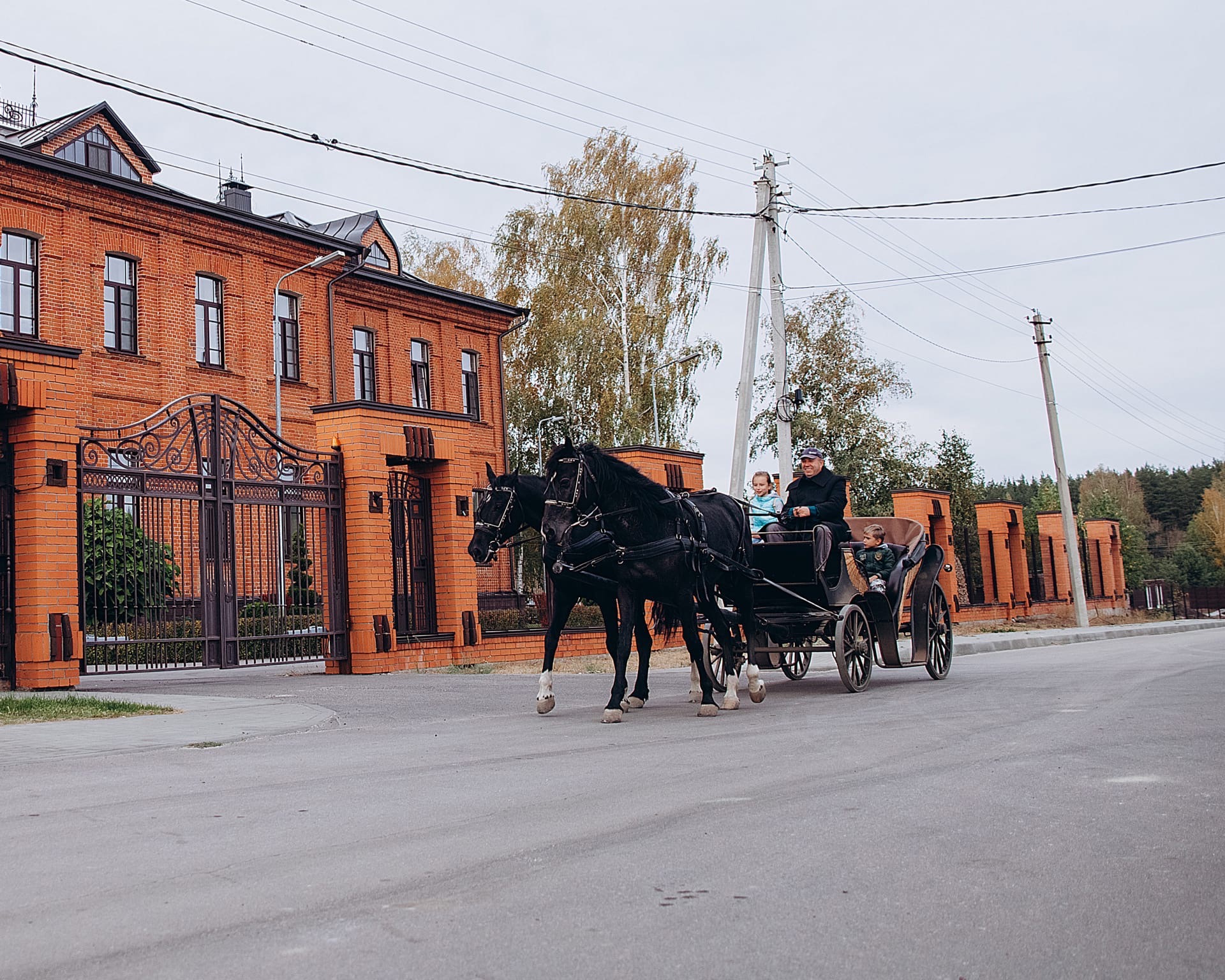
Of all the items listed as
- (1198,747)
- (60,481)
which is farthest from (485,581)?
(1198,747)

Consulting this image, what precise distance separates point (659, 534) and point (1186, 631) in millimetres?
28824

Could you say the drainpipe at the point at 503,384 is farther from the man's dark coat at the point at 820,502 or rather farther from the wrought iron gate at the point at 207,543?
the man's dark coat at the point at 820,502

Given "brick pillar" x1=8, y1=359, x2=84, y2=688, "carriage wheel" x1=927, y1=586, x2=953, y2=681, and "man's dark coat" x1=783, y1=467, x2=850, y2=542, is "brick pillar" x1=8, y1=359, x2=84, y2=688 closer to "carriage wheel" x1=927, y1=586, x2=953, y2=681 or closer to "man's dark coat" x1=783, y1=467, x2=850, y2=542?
"man's dark coat" x1=783, y1=467, x2=850, y2=542

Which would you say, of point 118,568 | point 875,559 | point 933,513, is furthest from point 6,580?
point 933,513

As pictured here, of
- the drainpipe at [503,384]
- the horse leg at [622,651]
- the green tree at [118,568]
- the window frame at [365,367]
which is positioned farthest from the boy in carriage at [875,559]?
the drainpipe at [503,384]

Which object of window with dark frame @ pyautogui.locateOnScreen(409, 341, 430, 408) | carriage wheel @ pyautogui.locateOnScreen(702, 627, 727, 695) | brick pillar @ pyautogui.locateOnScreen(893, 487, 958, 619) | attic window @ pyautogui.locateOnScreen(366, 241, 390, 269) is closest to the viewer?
carriage wheel @ pyautogui.locateOnScreen(702, 627, 727, 695)

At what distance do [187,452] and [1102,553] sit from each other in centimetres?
3855

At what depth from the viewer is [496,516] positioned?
11008 millimetres

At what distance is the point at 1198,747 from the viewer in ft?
24.9

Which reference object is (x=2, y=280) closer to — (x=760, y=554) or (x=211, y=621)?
(x=211, y=621)

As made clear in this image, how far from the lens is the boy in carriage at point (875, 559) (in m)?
13.1

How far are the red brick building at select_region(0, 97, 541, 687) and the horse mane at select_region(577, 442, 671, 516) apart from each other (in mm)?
5880

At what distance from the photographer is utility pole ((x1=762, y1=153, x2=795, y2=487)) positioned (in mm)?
22859

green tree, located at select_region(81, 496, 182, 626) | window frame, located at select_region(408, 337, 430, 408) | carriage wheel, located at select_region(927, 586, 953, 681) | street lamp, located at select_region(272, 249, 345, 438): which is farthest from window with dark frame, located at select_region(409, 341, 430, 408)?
carriage wheel, located at select_region(927, 586, 953, 681)
